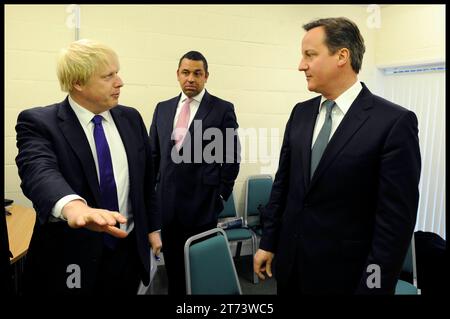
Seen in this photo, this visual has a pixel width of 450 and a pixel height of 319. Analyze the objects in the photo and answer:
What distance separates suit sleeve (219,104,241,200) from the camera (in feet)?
5.08

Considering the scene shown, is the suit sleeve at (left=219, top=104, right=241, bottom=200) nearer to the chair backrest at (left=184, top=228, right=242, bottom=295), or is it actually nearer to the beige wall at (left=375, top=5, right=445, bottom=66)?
the chair backrest at (left=184, top=228, right=242, bottom=295)

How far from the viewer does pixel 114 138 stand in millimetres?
1034

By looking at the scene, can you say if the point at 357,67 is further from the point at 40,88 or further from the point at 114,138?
the point at 40,88

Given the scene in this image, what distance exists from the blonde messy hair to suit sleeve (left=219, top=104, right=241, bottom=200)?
68 cm

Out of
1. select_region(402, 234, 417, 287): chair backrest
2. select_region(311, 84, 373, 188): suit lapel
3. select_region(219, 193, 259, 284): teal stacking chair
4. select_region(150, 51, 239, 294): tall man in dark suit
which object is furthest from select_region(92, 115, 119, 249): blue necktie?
select_region(402, 234, 417, 287): chair backrest

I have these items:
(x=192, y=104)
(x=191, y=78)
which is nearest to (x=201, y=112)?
(x=192, y=104)

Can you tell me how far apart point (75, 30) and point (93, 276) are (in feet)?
4.59

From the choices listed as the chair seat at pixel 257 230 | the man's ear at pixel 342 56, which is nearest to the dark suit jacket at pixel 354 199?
the man's ear at pixel 342 56

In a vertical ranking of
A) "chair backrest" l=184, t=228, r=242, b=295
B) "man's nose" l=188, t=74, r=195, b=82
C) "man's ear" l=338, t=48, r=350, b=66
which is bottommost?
"chair backrest" l=184, t=228, r=242, b=295

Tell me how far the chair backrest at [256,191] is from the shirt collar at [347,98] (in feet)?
4.14

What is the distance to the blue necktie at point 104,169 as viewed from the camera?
98 centimetres

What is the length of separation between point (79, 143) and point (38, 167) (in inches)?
5.5

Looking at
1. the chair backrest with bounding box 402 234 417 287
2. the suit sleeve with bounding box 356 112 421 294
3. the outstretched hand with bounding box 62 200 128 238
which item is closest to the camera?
the outstretched hand with bounding box 62 200 128 238

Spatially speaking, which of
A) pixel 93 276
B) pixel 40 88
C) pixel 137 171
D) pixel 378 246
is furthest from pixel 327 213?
pixel 40 88
